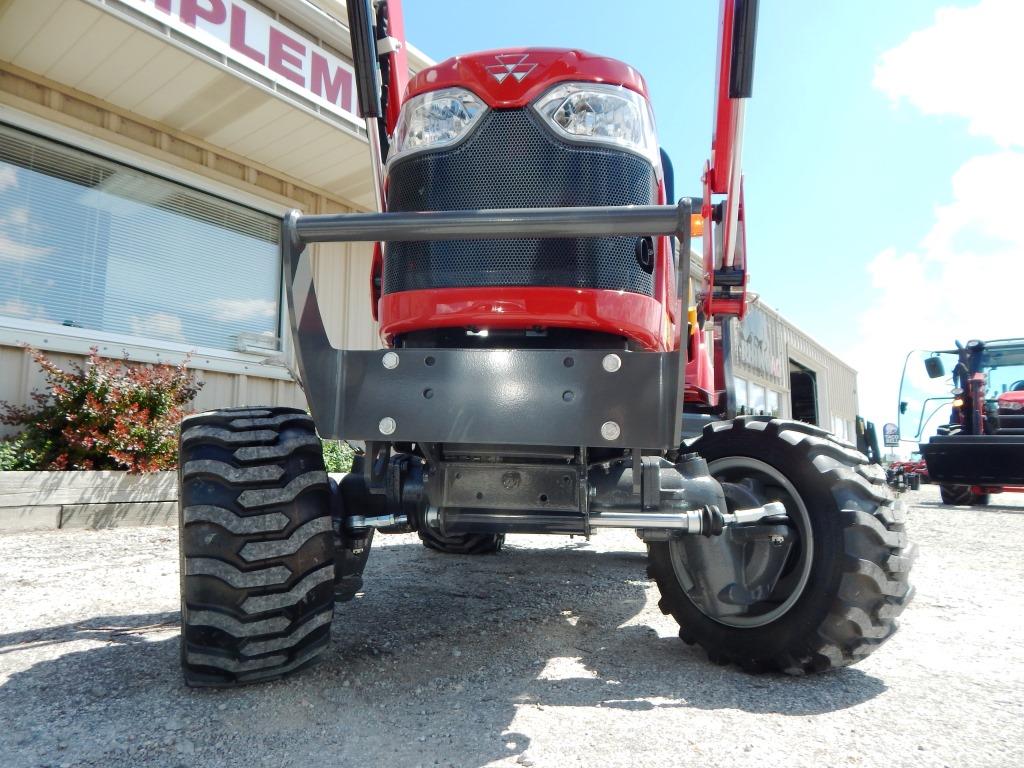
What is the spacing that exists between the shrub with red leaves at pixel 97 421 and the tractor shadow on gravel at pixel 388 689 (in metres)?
2.74

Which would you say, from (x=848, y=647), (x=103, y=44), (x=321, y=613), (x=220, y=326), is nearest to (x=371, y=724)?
(x=321, y=613)

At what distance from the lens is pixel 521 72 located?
2.16 metres

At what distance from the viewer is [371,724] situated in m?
1.86

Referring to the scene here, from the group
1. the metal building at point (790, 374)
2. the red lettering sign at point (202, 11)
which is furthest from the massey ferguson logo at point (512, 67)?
the metal building at point (790, 374)

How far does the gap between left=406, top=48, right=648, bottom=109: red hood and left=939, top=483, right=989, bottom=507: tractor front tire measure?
11.9 meters

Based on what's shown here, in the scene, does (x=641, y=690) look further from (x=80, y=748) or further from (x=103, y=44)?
(x=103, y=44)

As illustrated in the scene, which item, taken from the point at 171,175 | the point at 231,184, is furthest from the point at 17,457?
the point at 231,184

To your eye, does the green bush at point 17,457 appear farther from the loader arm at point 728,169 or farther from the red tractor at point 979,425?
the red tractor at point 979,425

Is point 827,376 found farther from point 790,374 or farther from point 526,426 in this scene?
point 526,426

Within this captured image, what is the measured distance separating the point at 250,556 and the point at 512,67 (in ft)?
5.25

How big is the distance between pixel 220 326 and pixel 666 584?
598 centimetres

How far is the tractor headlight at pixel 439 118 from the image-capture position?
2172 mm

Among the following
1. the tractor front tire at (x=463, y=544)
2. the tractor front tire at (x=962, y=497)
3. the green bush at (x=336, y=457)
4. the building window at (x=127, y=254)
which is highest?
the building window at (x=127, y=254)

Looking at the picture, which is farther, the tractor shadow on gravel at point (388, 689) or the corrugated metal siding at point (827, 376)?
the corrugated metal siding at point (827, 376)
